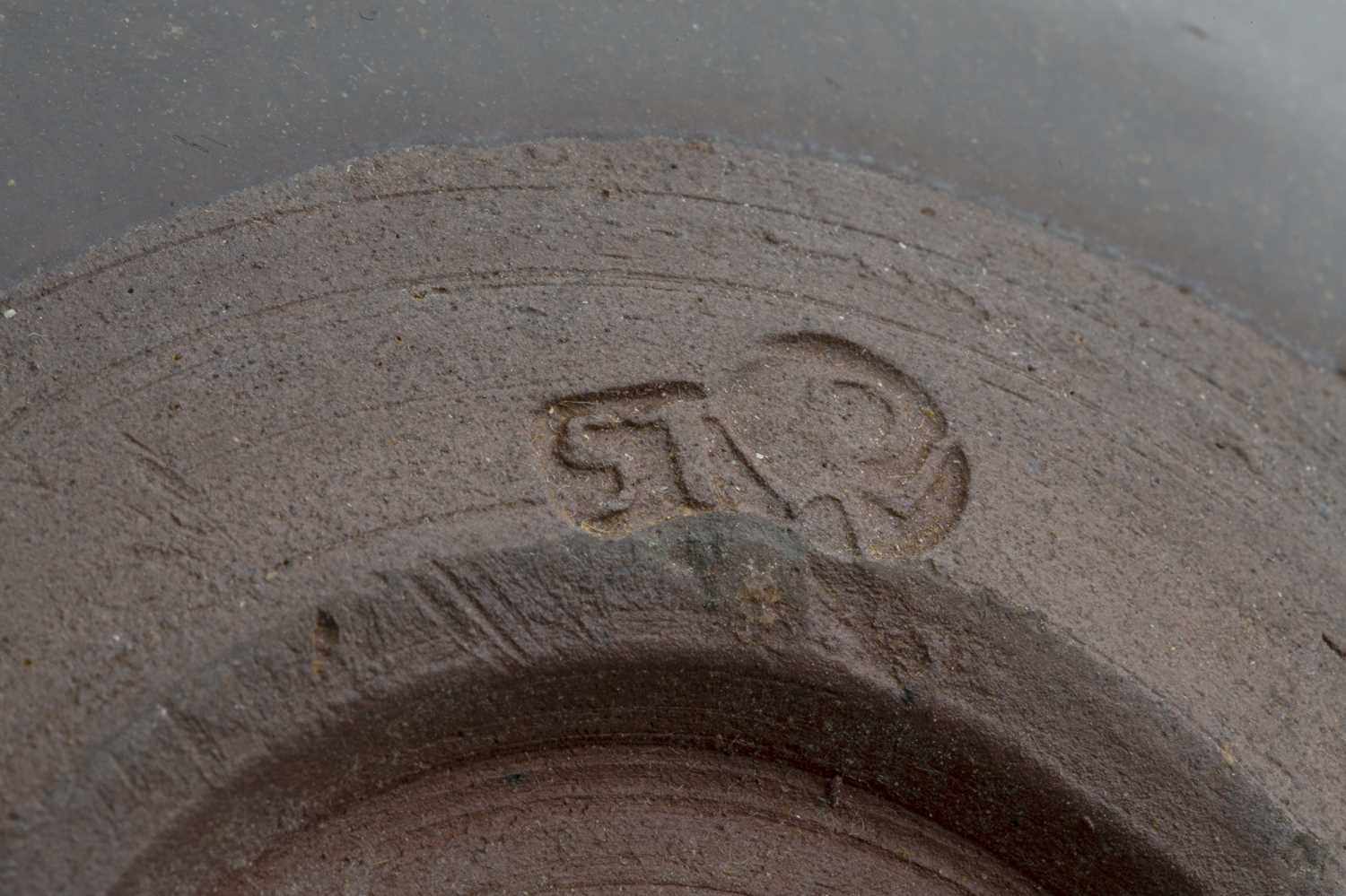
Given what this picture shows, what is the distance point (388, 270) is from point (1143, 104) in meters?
1.95

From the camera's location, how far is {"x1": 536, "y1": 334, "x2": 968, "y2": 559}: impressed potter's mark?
1944mm

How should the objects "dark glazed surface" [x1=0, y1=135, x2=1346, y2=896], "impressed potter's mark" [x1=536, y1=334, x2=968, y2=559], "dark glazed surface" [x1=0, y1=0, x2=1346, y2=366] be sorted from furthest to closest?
"dark glazed surface" [x1=0, y1=0, x2=1346, y2=366] < "impressed potter's mark" [x1=536, y1=334, x2=968, y2=559] < "dark glazed surface" [x1=0, y1=135, x2=1346, y2=896]

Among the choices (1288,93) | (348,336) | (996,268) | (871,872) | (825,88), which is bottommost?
(871,872)

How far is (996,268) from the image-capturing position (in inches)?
95.6

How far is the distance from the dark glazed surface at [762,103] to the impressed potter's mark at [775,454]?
0.71 meters

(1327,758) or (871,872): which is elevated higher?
(1327,758)

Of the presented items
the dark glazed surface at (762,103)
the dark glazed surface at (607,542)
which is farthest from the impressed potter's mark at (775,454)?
the dark glazed surface at (762,103)

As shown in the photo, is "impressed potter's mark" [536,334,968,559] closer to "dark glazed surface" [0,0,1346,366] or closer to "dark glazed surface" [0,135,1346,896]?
"dark glazed surface" [0,135,1346,896]

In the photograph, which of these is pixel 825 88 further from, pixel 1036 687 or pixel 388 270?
pixel 1036 687

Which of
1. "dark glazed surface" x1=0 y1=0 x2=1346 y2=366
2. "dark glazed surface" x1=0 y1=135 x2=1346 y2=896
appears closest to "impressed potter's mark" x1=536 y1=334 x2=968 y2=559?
"dark glazed surface" x1=0 y1=135 x2=1346 y2=896

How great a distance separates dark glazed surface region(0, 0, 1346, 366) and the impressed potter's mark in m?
0.71

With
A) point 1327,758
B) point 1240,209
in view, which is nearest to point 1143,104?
point 1240,209

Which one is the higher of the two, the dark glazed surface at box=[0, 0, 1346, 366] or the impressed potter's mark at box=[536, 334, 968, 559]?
the dark glazed surface at box=[0, 0, 1346, 366]

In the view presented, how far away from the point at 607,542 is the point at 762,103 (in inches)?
48.0
